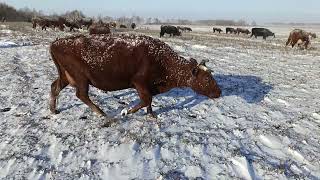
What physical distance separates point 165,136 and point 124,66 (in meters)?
1.50

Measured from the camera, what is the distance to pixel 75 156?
223 inches

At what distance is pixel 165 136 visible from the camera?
6504 millimetres

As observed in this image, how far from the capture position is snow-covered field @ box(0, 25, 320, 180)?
5336 millimetres

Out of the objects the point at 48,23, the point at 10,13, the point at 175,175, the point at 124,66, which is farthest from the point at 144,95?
the point at 10,13

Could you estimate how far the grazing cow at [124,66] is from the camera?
7062mm

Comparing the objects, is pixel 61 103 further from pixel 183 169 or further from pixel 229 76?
pixel 229 76

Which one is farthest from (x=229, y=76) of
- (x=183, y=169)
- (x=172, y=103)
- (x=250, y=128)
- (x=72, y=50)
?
(x=183, y=169)

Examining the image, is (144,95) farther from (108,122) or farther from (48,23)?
(48,23)

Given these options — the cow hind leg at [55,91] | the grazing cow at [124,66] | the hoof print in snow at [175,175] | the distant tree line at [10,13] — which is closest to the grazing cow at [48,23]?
the cow hind leg at [55,91]

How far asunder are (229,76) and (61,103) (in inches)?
226

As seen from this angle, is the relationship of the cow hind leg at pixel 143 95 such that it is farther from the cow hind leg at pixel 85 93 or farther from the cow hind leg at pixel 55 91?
the cow hind leg at pixel 55 91

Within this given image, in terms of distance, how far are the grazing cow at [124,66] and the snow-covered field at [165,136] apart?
1.95 ft

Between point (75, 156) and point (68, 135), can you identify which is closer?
point (75, 156)

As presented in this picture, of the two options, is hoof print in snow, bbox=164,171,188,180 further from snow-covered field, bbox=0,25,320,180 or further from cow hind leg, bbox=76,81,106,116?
cow hind leg, bbox=76,81,106,116
